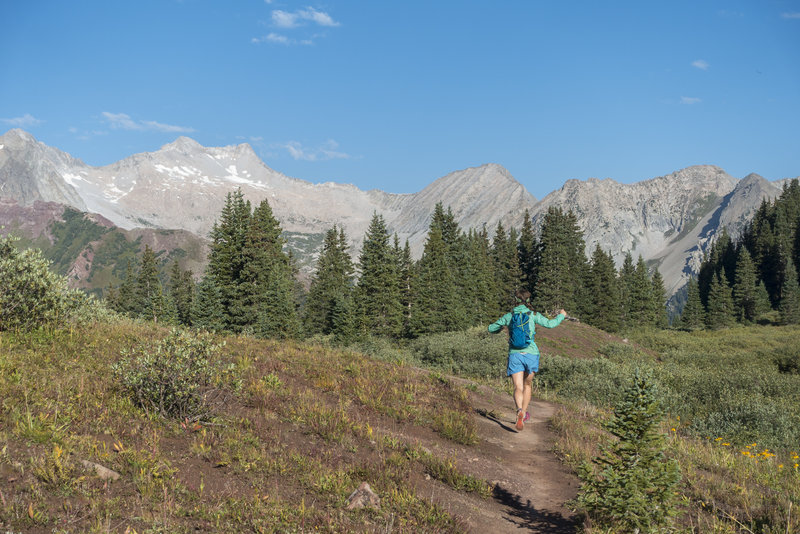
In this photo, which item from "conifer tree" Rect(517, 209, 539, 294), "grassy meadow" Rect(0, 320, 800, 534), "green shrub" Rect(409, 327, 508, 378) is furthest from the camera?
"conifer tree" Rect(517, 209, 539, 294)

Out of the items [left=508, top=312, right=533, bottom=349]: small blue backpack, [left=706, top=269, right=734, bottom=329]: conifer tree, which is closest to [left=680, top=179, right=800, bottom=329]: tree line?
[left=706, top=269, right=734, bottom=329]: conifer tree

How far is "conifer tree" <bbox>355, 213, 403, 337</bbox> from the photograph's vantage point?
58.0 metres

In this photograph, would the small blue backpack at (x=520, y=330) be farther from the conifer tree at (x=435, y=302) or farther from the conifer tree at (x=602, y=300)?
the conifer tree at (x=602, y=300)

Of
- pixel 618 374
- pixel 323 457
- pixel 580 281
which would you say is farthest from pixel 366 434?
pixel 580 281

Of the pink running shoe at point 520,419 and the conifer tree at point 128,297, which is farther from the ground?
the pink running shoe at point 520,419

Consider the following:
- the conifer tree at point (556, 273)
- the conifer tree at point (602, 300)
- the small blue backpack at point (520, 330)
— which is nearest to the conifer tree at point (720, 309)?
Result: the conifer tree at point (602, 300)

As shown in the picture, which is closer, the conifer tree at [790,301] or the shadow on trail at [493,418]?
the shadow on trail at [493,418]

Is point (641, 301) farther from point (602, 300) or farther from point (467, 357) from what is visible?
point (467, 357)

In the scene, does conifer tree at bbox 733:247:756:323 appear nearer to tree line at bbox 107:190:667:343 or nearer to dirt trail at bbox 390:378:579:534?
tree line at bbox 107:190:667:343

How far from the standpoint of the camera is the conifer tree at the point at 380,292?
190ft

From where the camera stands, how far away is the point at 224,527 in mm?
5000

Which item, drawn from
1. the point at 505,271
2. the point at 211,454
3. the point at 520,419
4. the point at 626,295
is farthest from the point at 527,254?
the point at 211,454

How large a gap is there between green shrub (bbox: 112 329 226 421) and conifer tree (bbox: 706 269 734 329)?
10366cm

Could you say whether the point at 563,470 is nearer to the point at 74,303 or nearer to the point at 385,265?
the point at 74,303
